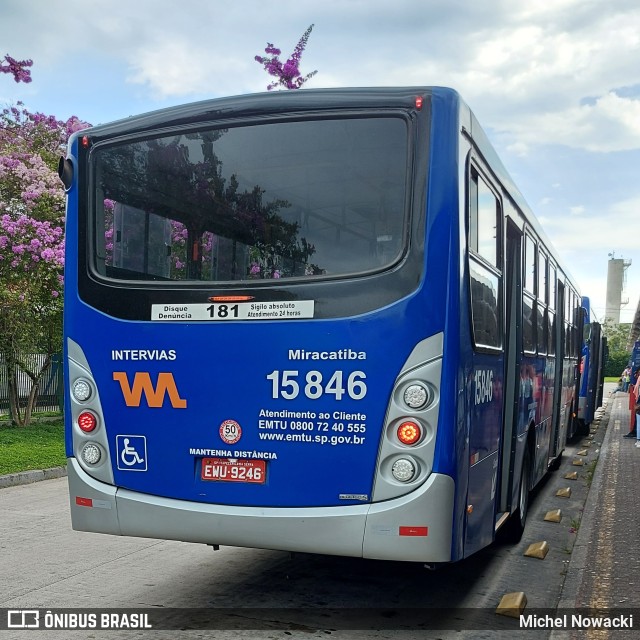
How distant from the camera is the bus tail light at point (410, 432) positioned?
4.81m

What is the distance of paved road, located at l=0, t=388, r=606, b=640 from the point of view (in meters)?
5.50

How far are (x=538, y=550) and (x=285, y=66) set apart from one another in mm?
12293

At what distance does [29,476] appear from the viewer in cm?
1141

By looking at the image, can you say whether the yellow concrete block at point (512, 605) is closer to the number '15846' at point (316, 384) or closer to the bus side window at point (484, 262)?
the bus side window at point (484, 262)

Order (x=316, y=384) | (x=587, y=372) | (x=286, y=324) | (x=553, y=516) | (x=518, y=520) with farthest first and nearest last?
(x=587, y=372)
(x=553, y=516)
(x=518, y=520)
(x=286, y=324)
(x=316, y=384)

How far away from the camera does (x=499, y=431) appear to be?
6.55 m

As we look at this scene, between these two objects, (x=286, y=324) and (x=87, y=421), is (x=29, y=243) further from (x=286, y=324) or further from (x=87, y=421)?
(x=286, y=324)

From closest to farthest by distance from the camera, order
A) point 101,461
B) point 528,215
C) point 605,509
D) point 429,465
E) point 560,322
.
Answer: point 429,465, point 101,461, point 528,215, point 605,509, point 560,322

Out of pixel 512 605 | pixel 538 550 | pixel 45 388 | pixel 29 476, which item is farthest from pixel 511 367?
pixel 45 388

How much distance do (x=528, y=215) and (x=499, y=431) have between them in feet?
8.83

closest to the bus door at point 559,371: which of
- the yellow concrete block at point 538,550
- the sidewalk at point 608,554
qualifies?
the sidewalk at point 608,554

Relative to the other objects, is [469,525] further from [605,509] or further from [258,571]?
[605,509]

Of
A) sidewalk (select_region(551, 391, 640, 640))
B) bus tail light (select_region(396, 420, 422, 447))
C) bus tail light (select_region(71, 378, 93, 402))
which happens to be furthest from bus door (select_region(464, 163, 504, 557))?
bus tail light (select_region(71, 378, 93, 402))

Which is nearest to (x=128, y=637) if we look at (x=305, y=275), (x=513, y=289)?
(x=305, y=275)
